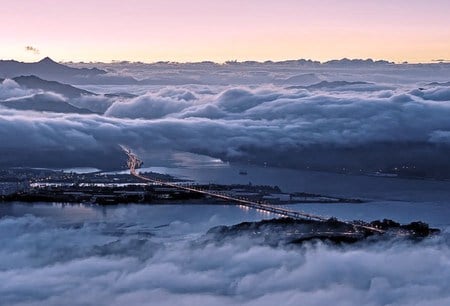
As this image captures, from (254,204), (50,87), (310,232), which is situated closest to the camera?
(310,232)

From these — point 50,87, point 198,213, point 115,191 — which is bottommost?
point 198,213

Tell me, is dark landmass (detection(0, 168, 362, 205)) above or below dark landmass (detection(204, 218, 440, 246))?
below

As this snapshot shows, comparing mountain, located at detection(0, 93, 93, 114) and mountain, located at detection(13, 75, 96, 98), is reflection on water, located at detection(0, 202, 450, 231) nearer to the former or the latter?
mountain, located at detection(0, 93, 93, 114)

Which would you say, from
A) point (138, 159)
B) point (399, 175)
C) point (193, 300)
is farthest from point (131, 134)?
point (193, 300)

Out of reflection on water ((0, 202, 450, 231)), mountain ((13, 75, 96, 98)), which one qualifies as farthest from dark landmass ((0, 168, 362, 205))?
mountain ((13, 75, 96, 98))

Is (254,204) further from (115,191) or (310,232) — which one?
(310,232)

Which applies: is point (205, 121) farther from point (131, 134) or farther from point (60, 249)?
point (60, 249)

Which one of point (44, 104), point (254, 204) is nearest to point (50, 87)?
point (44, 104)

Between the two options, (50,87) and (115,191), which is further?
(50,87)

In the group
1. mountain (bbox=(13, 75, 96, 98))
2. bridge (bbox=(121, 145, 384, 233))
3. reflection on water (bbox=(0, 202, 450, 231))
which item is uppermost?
mountain (bbox=(13, 75, 96, 98))

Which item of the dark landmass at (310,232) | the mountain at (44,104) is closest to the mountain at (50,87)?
the mountain at (44,104)
